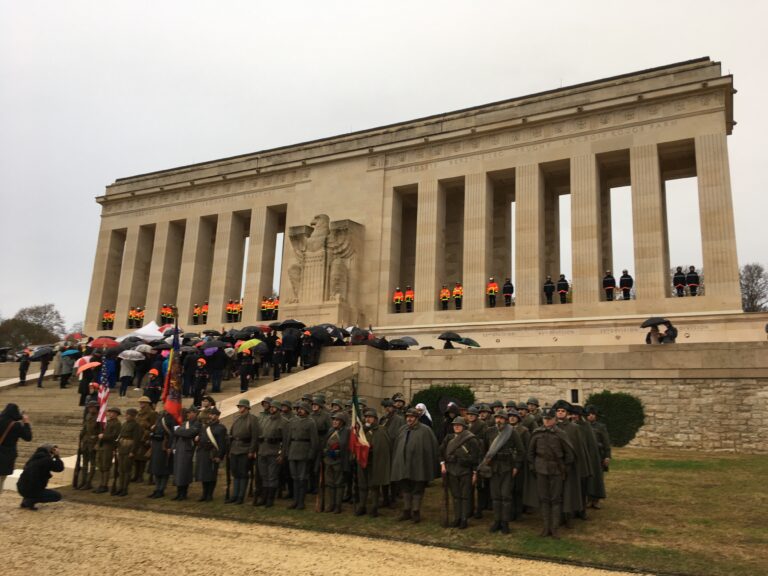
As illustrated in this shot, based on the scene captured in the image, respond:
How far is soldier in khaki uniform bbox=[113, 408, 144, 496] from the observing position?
38.5 ft

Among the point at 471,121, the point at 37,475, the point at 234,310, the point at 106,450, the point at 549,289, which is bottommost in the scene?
the point at 37,475

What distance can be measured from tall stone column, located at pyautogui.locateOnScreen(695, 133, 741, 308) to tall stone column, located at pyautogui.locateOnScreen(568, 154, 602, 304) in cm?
382

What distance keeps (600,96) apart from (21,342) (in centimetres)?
4954

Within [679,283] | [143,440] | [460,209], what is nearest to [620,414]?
[679,283]

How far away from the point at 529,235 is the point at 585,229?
2.32 metres

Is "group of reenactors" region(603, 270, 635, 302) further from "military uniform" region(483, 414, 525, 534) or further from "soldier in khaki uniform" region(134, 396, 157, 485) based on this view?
"soldier in khaki uniform" region(134, 396, 157, 485)

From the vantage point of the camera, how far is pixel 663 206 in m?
27.3

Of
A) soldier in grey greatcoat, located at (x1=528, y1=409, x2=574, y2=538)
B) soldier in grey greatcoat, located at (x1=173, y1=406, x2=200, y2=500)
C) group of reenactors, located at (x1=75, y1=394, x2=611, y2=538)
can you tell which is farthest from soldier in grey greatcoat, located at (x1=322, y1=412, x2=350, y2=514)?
soldier in grey greatcoat, located at (x1=528, y1=409, x2=574, y2=538)

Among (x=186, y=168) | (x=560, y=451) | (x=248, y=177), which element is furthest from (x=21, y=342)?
(x=560, y=451)

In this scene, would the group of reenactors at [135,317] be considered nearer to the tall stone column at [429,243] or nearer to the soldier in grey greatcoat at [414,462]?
the tall stone column at [429,243]

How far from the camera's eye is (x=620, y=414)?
16.1 metres

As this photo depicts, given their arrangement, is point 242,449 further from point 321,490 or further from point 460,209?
point 460,209

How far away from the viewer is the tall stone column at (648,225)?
81.5 feet

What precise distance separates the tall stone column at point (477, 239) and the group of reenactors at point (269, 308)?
9.76 metres
